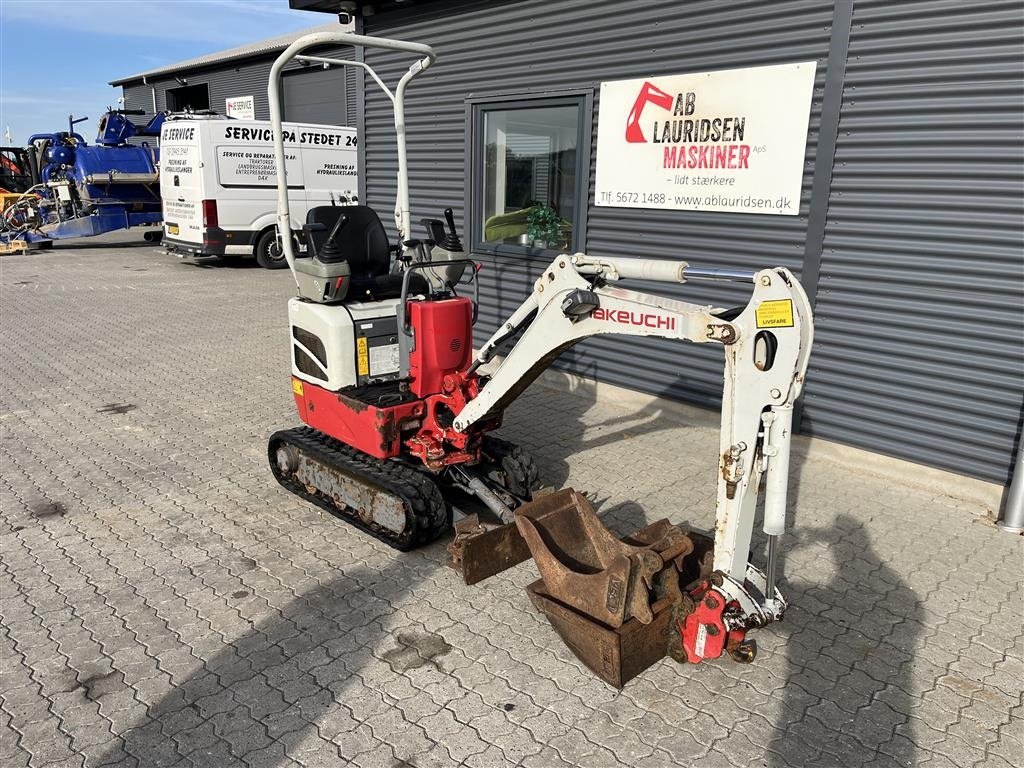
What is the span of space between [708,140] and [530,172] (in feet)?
7.55

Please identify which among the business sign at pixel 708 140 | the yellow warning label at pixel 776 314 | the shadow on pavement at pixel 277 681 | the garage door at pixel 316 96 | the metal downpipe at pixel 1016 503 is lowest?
the shadow on pavement at pixel 277 681

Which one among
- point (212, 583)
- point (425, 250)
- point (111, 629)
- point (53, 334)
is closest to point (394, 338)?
point (425, 250)

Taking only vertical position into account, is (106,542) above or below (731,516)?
below

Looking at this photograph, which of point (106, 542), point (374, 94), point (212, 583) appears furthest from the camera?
point (374, 94)

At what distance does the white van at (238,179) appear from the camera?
1424 centimetres

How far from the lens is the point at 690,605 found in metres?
3.46

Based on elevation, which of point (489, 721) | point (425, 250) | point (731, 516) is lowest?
point (489, 721)

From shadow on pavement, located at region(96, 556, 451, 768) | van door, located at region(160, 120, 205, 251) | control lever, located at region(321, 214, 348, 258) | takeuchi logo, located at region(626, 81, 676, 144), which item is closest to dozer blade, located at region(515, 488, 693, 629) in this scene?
shadow on pavement, located at region(96, 556, 451, 768)

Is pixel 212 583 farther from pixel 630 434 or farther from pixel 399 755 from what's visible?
pixel 630 434

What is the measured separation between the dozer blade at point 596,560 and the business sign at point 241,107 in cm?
2078

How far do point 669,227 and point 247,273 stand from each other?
11.3 m

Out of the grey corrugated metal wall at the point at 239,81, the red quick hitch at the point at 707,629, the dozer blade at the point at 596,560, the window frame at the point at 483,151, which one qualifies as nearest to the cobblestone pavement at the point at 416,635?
the red quick hitch at the point at 707,629

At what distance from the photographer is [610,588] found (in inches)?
133

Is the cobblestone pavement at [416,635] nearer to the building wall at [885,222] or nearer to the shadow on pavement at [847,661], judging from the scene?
the shadow on pavement at [847,661]
